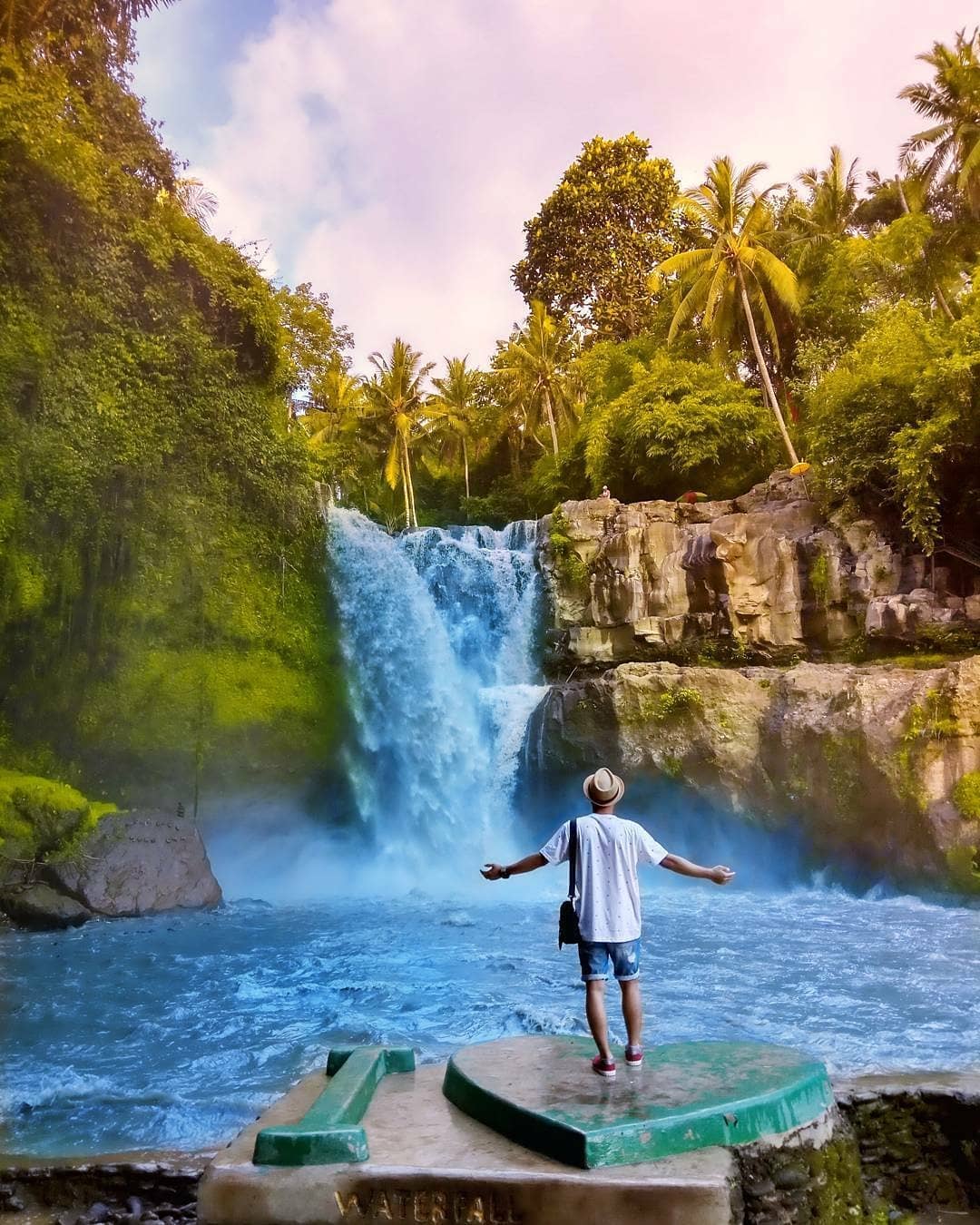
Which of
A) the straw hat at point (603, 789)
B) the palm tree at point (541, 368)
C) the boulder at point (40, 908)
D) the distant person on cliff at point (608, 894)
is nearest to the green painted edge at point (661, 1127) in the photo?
the distant person on cliff at point (608, 894)

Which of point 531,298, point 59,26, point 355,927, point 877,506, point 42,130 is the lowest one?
point 355,927

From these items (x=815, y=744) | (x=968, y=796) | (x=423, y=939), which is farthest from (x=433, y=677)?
(x=968, y=796)

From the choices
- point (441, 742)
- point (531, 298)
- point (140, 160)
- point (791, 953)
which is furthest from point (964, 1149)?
point (531, 298)

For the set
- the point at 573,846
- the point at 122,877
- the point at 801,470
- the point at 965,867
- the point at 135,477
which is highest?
the point at 801,470

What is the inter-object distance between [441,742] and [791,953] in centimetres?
925

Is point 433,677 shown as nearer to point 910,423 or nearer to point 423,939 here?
point 423,939

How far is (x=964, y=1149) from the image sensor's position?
12.1ft

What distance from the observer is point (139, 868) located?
13242mm

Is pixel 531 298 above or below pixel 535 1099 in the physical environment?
above

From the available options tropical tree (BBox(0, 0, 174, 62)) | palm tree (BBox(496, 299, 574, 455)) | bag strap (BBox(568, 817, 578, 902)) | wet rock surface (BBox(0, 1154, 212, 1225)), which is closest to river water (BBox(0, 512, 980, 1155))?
wet rock surface (BBox(0, 1154, 212, 1225))

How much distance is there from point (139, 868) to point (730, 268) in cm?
2159

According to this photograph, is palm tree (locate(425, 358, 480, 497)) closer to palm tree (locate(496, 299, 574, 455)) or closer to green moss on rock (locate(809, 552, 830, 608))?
palm tree (locate(496, 299, 574, 455))

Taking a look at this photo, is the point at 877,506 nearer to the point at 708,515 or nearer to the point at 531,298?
the point at 708,515

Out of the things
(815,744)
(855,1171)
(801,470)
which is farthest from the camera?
(801,470)
